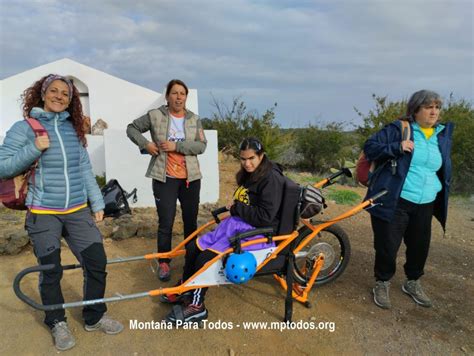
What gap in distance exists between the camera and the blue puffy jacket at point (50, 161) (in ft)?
7.39

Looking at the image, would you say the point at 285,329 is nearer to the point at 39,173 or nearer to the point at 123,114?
the point at 39,173

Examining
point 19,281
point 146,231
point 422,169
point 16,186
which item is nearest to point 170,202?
point 16,186

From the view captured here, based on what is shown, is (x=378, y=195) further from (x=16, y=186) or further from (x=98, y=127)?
(x=98, y=127)

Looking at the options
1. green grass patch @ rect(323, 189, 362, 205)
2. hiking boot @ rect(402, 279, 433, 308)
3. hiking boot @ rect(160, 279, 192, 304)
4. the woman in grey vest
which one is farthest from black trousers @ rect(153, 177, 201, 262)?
green grass patch @ rect(323, 189, 362, 205)

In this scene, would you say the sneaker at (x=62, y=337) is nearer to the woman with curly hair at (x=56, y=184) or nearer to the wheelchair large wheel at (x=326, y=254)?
the woman with curly hair at (x=56, y=184)

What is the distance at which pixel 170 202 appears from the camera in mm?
3377

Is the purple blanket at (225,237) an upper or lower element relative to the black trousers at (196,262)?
upper

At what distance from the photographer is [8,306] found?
10.4 feet

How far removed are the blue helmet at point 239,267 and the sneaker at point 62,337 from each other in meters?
1.22

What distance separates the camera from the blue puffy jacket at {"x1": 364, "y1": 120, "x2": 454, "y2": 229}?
9.30ft

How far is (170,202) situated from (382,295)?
206 cm

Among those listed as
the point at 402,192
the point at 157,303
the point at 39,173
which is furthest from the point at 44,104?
the point at 402,192

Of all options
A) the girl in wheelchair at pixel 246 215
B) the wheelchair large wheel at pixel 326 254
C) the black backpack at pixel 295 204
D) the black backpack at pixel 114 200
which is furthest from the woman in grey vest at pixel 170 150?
the black backpack at pixel 114 200

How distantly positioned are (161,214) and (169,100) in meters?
1.07
